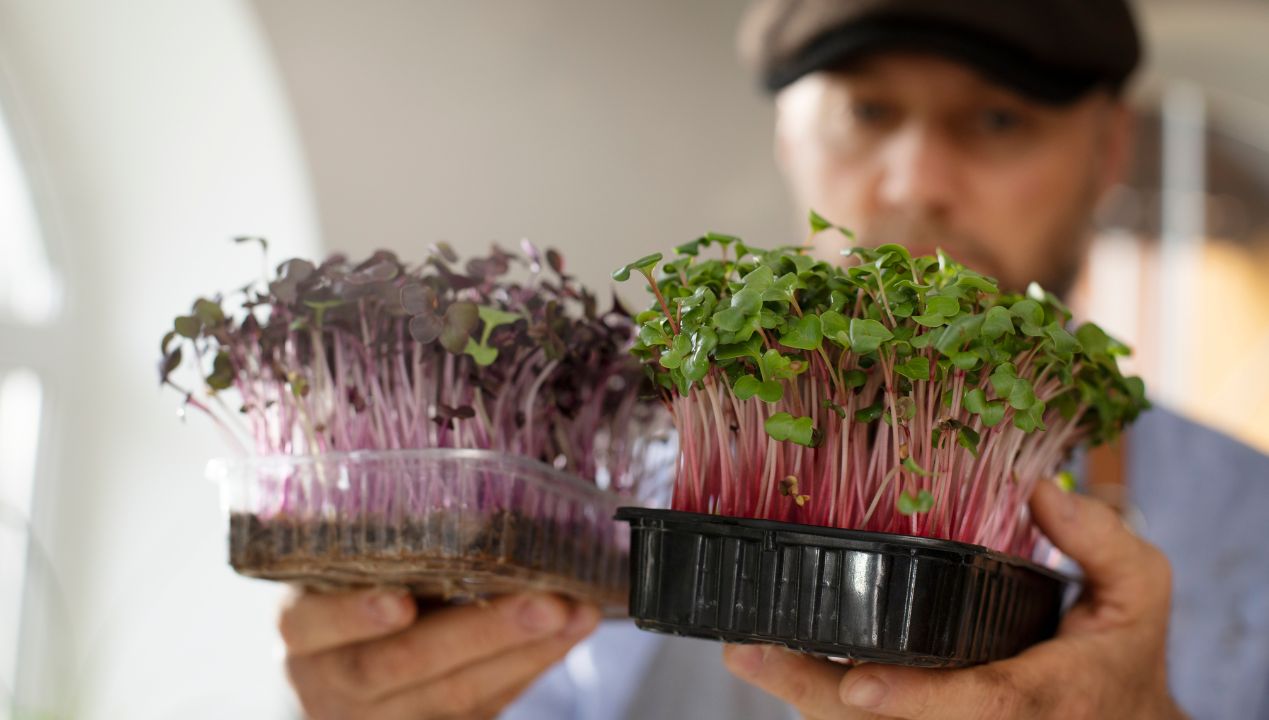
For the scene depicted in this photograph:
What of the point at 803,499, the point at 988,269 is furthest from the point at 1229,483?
the point at 803,499

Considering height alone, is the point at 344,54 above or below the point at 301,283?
above

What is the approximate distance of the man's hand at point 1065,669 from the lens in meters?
0.60

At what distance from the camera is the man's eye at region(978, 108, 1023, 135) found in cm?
144

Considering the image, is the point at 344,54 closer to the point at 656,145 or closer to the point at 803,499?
the point at 656,145

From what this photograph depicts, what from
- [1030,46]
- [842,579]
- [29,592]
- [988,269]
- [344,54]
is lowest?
[29,592]

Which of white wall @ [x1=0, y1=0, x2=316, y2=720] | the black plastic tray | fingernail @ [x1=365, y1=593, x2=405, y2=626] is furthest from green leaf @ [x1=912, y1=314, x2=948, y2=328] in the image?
white wall @ [x1=0, y1=0, x2=316, y2=720]

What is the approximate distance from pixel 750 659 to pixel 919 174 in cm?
90

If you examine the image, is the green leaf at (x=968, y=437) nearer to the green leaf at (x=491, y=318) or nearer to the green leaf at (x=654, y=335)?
the green leaf at (x=654, y=335)

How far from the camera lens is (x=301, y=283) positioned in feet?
2.27

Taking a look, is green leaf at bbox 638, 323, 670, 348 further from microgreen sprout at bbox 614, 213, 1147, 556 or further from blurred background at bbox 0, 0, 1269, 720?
blurred background at bbox 0, 0, 1269, 720

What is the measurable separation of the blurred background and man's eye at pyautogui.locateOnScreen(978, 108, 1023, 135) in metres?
1.29

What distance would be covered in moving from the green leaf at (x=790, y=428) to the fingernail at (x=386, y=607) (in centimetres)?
39

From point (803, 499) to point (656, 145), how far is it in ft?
8.07

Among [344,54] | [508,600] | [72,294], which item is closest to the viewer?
[508,600]
